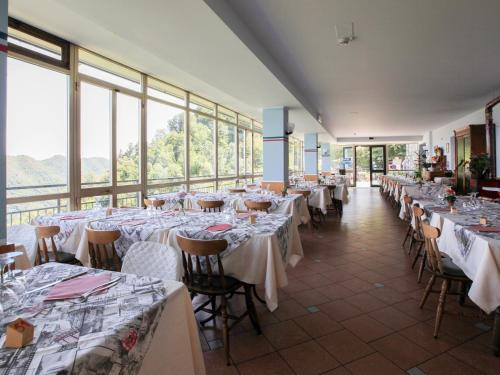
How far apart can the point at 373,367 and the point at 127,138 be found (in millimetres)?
5224

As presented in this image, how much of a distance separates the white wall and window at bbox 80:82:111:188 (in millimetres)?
9516

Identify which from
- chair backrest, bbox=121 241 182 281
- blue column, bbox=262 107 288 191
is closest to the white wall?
blue column, bbox=262 107 288 191

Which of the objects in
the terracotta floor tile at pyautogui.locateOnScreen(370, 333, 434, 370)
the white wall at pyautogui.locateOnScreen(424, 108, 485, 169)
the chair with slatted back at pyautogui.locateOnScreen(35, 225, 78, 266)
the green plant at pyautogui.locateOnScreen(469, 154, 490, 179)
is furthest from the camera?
the white wall at pyautogui.locateOnScreen(424, 108, 485, 169)

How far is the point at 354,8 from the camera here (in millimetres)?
3121

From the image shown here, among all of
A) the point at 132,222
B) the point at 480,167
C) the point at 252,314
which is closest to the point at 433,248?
the point at 252,314

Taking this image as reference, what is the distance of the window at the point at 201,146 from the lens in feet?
24.6

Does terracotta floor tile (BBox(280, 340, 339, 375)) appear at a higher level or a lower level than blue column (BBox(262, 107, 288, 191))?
lower

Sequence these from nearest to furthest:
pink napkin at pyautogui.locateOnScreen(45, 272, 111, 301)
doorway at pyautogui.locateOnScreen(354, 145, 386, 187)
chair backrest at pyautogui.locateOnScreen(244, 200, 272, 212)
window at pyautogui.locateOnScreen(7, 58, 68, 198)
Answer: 1. pink napkin at pyautogui.locateOnScreen(45, 272, 111, 301)
2. window at pyautogui.locateOnScreen(7, 58, 68, 198)
3. chair backrest at pyautogui.locateOnScreen(244, 200, 272, 212)
4. doorway at pyautogui.locateOnScreen(354, 145, 386, 187)

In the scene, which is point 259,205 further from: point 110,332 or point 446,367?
point 110,332

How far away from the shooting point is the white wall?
880 cm

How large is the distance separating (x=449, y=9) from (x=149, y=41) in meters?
→ 3.26

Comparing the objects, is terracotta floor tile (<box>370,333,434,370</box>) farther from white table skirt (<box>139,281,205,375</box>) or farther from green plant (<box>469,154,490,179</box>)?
green plant (<box>469,154,490,179</box>)

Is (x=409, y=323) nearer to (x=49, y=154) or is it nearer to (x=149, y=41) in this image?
(x=149, y=41)

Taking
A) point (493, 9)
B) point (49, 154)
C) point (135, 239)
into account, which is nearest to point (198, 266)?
point (135, 239)
